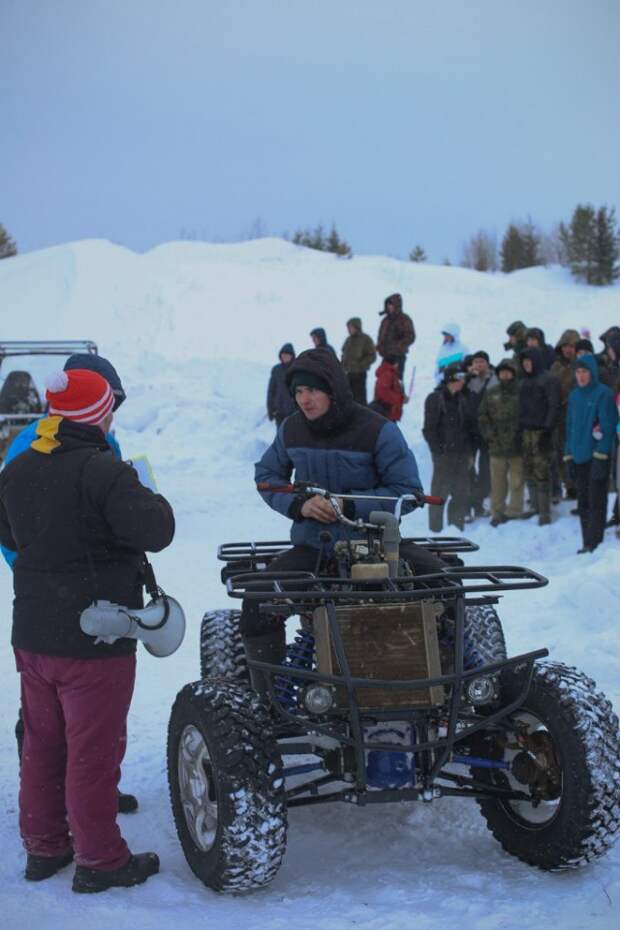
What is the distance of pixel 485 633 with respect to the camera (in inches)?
220

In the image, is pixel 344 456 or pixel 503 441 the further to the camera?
pixel 503 441

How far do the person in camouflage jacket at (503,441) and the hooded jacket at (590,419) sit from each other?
1.47 meters

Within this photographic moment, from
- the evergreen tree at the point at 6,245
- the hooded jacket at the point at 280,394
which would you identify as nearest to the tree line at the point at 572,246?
the evergreen tree at the point at 6,245

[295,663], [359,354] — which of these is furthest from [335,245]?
[295,663]

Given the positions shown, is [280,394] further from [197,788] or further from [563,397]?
[197,788]

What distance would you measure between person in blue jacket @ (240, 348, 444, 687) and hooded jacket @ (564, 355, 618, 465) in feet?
18.7

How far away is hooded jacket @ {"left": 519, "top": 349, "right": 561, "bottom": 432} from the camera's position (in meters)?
12.1

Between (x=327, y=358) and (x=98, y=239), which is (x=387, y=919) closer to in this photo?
(x=327, y=358)

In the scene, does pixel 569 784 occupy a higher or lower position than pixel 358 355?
lower

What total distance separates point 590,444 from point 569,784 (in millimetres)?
7119

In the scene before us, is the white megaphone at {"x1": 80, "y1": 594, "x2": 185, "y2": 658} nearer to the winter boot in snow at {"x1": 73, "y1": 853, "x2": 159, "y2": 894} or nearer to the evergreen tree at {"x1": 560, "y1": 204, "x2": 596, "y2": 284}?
the winter boot in snow at {"x1": 73, "y1": 853, "x2": 159, "y2": 894}

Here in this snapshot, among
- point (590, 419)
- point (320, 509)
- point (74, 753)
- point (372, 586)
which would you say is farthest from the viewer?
point (590, 419)

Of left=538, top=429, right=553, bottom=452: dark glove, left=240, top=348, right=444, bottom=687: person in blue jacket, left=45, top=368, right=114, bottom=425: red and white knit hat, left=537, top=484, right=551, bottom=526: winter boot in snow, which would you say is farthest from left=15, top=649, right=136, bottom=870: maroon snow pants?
left=538, top=429, right=553, bottom=452: dark glove

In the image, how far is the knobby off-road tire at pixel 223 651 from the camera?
5.34 m
